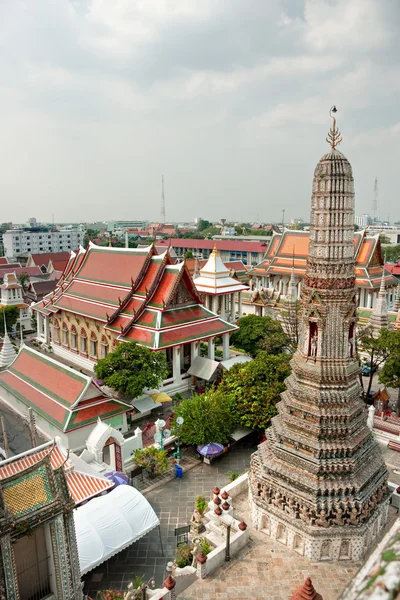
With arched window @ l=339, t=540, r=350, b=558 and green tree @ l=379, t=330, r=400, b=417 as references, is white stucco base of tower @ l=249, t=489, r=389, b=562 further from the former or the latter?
green tree @ l=379, t=330, r=400, b=417

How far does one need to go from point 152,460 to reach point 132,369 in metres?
5.37

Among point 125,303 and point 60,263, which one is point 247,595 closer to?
point 125,303

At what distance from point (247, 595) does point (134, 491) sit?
412 centimetres

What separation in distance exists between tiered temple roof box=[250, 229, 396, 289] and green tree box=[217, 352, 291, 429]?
560 inches

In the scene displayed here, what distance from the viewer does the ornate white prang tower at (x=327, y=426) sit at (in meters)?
11.5

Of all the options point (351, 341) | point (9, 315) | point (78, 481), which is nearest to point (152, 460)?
point (78, 481)

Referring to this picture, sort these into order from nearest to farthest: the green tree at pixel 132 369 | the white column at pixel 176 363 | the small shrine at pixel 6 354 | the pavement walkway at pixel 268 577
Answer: the pavement walkway at pixel 268 577, the green tree at pixel 132 369, the white column at pixel 176 363, the small shrine at pixel 6 354

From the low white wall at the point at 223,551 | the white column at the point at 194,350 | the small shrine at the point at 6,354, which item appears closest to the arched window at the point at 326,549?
the low white wall at the point at 223,551

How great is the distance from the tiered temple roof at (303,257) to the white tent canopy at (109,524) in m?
22.3

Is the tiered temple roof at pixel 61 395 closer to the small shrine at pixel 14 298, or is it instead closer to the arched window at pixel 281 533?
the arched window at pixel 281 533

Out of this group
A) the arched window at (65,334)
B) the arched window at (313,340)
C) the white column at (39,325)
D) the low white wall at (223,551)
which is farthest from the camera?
the white column at (39,325)

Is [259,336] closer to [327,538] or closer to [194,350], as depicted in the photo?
[194,350]

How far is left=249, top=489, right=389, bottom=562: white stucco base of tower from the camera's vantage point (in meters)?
11.4

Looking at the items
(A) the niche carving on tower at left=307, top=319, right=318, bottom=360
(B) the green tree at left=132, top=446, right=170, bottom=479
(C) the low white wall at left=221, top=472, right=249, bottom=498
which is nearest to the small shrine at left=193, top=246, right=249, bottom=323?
(B) the green tree at left=132, top=446, right=170, bottom=479
